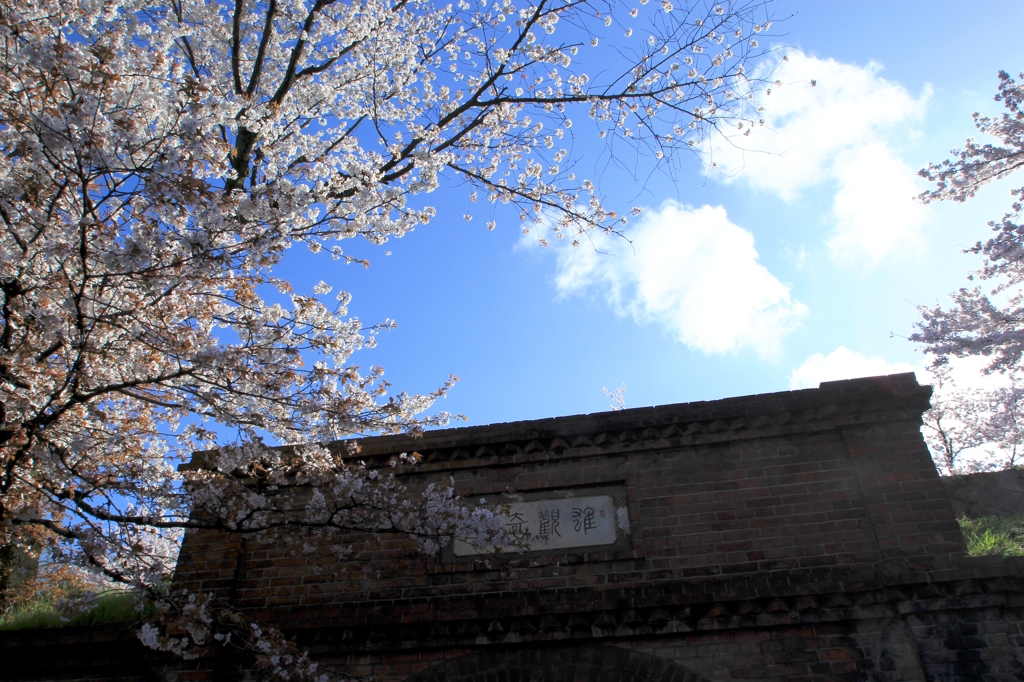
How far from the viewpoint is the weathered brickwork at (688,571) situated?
5.56m

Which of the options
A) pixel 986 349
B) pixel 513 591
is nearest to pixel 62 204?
pixel 513 591

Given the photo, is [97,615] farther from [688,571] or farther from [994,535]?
[994,535]

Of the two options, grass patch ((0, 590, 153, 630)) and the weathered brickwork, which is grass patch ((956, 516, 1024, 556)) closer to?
the weathered brickwork

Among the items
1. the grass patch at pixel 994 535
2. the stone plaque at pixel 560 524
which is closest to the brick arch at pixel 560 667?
the stone plaque at pixel 560 524

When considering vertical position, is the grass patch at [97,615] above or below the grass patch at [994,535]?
below

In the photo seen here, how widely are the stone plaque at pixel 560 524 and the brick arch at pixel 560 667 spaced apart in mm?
944

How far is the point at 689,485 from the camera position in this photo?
21.4ft

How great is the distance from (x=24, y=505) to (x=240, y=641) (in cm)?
235

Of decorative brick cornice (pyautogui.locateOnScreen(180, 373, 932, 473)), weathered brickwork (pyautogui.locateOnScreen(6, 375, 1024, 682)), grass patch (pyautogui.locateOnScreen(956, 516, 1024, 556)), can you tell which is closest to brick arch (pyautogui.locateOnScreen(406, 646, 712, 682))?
weathered brickwork (pyautogui.locateOnScreen(6, 375, 1024, 682))

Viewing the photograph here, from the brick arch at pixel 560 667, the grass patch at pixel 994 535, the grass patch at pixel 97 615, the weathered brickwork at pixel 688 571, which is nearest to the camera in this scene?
the weathered brickwork at pixel 688 571

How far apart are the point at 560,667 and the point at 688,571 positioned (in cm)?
144

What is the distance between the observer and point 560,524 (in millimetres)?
6543

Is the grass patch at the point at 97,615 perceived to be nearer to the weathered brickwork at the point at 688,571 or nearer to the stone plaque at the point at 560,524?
the weathered brickwork at the point at 688,571

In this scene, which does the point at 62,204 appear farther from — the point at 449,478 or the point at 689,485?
the point at 689,485
